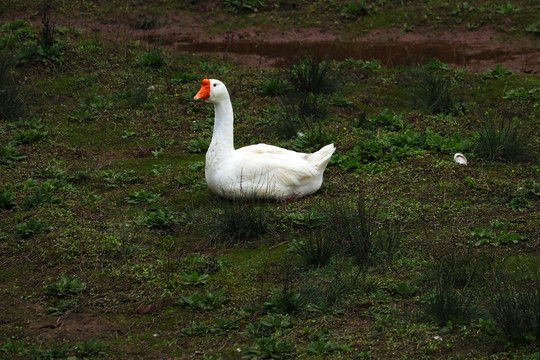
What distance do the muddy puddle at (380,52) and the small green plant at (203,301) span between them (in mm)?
6754

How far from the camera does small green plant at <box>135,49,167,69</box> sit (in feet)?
37.1

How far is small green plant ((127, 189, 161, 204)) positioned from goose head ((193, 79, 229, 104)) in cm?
107

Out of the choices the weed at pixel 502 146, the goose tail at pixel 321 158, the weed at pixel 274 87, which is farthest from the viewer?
the weed at pixel 274 87

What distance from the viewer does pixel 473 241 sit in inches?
243

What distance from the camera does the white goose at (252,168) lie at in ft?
23.6

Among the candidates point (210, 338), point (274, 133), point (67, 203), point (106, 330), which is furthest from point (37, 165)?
point (210, 338)

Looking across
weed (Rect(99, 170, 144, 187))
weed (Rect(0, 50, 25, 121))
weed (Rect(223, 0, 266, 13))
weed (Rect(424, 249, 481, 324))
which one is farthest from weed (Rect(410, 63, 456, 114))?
weed (Rect(223, 0, 266, 13))

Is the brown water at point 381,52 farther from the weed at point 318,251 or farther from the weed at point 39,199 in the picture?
the weed at point 318,251

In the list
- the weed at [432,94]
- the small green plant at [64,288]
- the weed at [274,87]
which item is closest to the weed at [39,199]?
the small green plant at [64,288]

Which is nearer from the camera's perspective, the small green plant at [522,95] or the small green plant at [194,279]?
the small green plant at [194,279]

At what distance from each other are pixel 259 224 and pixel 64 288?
5.78 ft

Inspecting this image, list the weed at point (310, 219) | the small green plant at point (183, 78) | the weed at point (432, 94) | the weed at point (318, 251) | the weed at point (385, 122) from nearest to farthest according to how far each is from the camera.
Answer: the weed at point (318, 251) < the weed at point (310, 219) < the weed at point (385, 122) < the weed at point (432, 94) < the small green plant at point (183, 78)

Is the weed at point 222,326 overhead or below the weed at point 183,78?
below

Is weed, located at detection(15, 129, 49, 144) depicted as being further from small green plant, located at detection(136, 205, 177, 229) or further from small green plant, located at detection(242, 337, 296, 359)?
small green plant, located at detection(242, 337, 296, 359)
